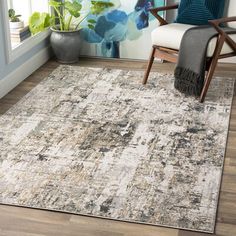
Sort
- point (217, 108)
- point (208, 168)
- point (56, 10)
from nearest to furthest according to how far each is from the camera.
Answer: point (208, 168)
point (217, 108)
point (56, 10)

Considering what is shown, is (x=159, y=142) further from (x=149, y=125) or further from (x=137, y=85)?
(x=137, y=85)

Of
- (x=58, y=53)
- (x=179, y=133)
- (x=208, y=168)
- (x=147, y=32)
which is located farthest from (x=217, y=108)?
(x=58, y=53)

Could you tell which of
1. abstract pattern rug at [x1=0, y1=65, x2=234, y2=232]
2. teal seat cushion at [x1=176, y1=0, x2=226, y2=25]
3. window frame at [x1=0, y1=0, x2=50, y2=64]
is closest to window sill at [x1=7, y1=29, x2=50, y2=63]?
window frame at [x1=0, y1=0, x2=50, y2=64]

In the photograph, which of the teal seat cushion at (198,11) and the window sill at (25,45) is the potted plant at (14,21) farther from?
the teal seat cushion at (198,11)

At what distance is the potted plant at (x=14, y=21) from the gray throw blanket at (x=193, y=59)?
1306 mm

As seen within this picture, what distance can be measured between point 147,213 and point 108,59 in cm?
238

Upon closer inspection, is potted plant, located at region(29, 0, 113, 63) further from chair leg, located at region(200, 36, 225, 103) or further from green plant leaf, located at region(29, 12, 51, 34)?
chair leg, located at region(200, 36, 225, 103)

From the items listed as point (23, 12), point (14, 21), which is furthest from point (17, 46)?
point (23, 12)

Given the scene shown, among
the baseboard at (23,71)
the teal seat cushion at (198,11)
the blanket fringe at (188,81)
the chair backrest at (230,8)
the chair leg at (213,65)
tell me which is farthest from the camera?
the chair backrest at (230,8)

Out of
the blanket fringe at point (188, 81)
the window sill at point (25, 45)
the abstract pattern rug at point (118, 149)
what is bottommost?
the abstract pattern rug at point (118, 149)

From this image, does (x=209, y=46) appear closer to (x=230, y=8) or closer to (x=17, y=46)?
(x=230, y=8)

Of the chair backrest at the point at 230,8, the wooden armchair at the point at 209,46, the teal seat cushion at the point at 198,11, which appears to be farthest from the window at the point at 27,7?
the chair backrest at the point at 230,8

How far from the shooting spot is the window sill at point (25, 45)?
365cm

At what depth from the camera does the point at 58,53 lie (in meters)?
4.23
